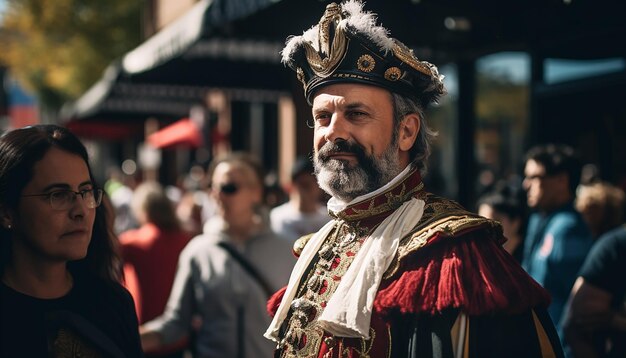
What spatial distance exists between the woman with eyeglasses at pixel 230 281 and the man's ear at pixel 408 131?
2082mm

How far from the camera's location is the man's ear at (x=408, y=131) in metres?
2.70

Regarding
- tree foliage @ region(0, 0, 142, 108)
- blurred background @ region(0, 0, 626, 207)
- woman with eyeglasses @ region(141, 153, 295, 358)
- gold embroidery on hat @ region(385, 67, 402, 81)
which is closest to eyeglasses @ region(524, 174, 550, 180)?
blurred background @ region(0, 0, 626, 207)

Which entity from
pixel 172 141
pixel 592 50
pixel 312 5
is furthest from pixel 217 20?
pixel 172 141

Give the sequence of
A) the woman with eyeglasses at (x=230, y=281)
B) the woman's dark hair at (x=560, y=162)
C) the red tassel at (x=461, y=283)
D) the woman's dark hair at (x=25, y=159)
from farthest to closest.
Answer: the woman's dark hair at (x=560, y=162)
the woman with eyeglasses at (x=230, y=281)
the woman's dark hair at (x=25, y=159)
the red tassel at (x=461, y=283)

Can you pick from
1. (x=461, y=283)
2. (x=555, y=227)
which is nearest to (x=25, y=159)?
(x=461, y=283)

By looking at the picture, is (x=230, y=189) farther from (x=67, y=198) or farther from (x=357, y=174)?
(x=357, y=174)

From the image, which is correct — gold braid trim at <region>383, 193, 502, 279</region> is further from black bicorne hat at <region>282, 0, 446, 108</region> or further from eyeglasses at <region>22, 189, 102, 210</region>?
eyeglasses at <region>22, 189, 102, 210</region>

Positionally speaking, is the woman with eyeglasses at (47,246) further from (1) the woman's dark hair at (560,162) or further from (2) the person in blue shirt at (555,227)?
(1) the woman's dark hair at (560,162)

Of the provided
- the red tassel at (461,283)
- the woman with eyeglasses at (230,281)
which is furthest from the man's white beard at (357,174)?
the woman with eyeglasses at (230,281)

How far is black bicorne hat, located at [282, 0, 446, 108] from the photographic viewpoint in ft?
8.61

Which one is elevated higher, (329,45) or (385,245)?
(329,45)

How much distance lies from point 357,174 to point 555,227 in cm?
275

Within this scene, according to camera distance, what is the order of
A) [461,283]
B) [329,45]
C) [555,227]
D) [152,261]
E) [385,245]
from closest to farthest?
[461,283], [385,245], [329,45], [555,227], [152,261]

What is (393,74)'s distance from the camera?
2.62 m
